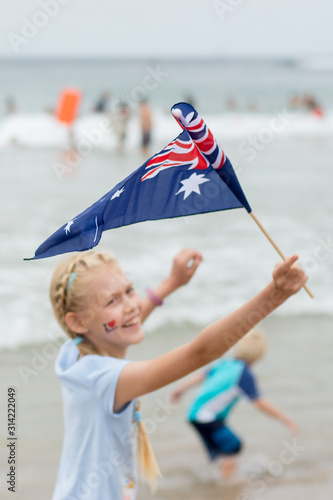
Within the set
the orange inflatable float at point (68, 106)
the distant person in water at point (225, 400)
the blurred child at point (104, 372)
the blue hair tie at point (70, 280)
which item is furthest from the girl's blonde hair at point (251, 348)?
the orange inflatable float at point (68, 106)

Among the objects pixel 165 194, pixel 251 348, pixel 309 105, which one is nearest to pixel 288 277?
pixel 165 194

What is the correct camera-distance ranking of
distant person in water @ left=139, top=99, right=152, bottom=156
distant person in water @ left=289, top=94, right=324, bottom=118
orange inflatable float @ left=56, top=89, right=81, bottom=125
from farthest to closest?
distant person in water @ left=289, top=94, right=324, bottom=118 → orange inflatable float @ left=56, top=89, right=81, bottom=125 → distant person in water @ left=139, top=99, right=152, bottom=156

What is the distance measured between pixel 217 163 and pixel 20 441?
3.04m

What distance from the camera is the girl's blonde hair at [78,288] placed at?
236 cm

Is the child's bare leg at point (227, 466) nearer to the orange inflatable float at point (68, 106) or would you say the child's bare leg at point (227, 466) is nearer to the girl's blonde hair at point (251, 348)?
the girl's blonde hair at point (251, 348)

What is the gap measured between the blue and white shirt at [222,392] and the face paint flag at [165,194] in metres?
2.17

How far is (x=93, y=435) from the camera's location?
2.24 meters

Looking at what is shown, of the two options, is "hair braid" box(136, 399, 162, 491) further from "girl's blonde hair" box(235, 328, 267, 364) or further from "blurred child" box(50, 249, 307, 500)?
"girl's blonde hair" box(235, 328, 267, 364)

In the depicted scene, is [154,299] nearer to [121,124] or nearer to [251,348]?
[251,348]

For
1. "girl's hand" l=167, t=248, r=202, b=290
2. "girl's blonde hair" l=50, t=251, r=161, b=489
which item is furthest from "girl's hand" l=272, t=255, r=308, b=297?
"girl's hand" l=167, t=248, r=202, b=290

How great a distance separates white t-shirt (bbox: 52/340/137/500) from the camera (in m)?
2.22

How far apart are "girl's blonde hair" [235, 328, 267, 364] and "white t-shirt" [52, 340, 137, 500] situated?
1982 millimetres

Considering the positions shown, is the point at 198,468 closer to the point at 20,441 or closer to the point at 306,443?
the point at 306,443

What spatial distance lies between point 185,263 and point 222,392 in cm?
168
